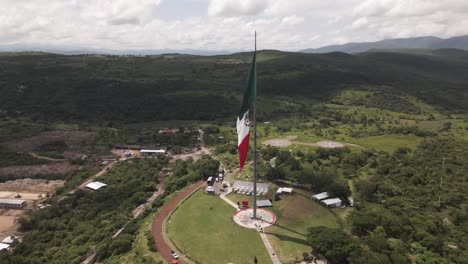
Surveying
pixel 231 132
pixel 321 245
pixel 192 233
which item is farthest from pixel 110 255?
pixel 231 132

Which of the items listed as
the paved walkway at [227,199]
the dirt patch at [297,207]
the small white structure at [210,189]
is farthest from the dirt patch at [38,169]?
the dirt patch at [297,207]

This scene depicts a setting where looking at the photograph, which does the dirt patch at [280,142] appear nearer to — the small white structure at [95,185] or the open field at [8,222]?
the small white structure at [95,185]

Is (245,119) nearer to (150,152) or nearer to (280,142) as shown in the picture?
(280,142)

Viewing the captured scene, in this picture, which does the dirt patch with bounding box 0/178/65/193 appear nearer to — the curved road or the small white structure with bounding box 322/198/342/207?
the curved road

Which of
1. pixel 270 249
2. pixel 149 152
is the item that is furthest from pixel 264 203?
pixel 149 152

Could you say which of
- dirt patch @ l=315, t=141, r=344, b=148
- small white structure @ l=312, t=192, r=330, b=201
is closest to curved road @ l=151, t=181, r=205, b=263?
small white structure @ l=312, t=192, r=330, b=201

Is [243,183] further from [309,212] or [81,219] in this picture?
[81,219]

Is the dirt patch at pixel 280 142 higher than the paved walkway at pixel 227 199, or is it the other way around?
the paved walkway at pixel 227 199
